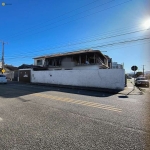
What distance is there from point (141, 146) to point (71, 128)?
201 centimetres

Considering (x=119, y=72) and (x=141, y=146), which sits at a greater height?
(x=119, y=72)

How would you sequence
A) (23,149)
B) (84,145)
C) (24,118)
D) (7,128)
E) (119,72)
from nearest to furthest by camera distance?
1. (23,149)
2. (84,145)
3. (7,128)
4. (24,118)
5. (119,72)

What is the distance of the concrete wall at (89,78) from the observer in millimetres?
16436

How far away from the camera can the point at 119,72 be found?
1630 cm

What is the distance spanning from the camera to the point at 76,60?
2791cm

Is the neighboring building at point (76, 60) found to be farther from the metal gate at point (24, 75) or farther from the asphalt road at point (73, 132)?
the asphalt road at point (73, 132)

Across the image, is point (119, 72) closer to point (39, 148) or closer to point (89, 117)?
point (89, 117)

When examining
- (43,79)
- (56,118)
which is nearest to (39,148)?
(56,118)

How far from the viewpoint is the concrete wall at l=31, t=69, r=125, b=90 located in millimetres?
16436

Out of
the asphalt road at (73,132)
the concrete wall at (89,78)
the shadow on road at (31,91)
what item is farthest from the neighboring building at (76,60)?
the asphalt road at (73,132)

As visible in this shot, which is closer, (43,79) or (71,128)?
(71,128)

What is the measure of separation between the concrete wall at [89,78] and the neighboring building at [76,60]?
531cm

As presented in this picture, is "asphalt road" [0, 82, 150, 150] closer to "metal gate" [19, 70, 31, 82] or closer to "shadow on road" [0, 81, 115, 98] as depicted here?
"shadow on road" [0, 81, 115, 98]

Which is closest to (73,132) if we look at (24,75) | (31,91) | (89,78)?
(31,91)
